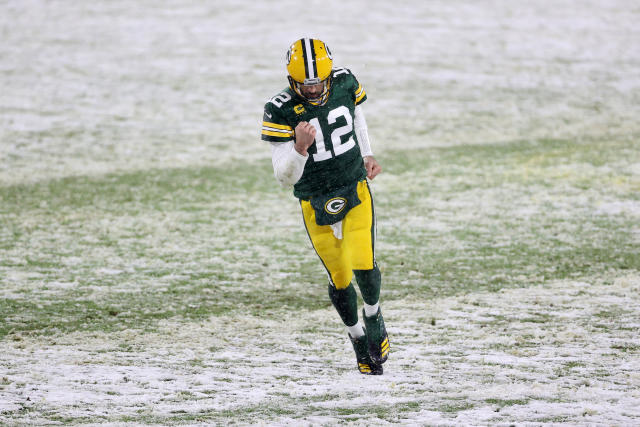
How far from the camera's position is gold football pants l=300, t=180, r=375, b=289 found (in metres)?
6.08

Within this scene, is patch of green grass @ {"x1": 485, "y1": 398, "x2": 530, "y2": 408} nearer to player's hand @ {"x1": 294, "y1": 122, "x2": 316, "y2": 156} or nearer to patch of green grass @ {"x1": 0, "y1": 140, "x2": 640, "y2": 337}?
player's hand @ {"x1": 294, "y1": 122, "x2": 316, "y2": 156}

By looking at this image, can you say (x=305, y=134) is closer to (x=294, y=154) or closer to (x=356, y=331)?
(x=294, y=154)

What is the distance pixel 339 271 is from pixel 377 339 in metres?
0.59

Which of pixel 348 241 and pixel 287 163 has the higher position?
pixel 287 163

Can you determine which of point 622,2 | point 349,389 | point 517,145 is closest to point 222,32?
point 517,145

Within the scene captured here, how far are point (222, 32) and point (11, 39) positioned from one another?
6.06m

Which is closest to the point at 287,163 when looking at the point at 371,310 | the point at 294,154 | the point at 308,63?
the point at 294,154

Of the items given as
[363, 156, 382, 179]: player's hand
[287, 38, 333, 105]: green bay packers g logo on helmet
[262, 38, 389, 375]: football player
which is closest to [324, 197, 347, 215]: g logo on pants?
[262, 38, 389, 375]: football player

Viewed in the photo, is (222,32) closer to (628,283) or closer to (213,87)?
(213,87)

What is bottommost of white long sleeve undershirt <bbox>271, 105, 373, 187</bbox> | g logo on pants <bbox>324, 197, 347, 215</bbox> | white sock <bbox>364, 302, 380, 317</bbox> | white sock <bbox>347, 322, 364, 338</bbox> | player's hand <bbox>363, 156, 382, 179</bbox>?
white sock <bbox>347, 322, 364, 338</bbox>

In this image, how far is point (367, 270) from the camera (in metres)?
6.08

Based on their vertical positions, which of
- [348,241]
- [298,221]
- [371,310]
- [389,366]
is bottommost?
[298,221]

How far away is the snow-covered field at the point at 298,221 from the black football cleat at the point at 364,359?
172 millimetres

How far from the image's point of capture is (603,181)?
13.0 metres
